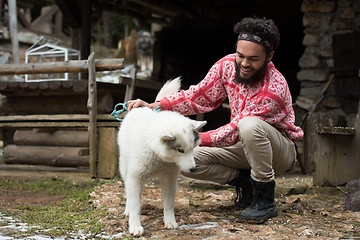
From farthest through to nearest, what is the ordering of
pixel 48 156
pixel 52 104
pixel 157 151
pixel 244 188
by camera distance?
pixel 52 104
pixel 48 156
pixel 244 188
pixel 157 151

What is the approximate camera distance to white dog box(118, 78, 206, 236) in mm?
2871

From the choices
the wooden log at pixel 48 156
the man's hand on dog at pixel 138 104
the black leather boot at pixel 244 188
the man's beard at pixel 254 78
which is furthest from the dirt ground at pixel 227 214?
the wooden log at pixel 48 156

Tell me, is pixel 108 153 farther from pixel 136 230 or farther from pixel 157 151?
pixel 157 151

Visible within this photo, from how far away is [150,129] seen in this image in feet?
9.88

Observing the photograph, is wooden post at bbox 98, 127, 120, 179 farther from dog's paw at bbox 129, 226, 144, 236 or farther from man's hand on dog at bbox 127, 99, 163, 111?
dog's paw at bbox 129, 226, 144, 236

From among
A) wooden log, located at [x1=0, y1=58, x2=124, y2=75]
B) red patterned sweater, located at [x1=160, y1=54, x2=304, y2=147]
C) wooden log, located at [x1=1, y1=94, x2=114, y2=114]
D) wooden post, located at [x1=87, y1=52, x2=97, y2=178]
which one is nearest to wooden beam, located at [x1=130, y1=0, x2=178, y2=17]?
wooden log, located at [x1=1, y1=94, x2=114, y2=114]

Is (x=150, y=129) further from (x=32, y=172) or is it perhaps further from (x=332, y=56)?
(x=332, y=56)

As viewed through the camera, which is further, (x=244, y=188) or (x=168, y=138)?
(x=244, y=188)

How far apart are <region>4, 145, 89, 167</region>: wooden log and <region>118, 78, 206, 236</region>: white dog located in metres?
3.16

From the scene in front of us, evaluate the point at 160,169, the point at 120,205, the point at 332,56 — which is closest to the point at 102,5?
A: the point at 332,56

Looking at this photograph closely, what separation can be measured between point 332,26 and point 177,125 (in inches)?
230

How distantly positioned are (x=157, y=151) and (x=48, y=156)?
4.23 meters

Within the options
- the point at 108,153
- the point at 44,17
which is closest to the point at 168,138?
the point at 108,153

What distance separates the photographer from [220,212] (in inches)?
147
